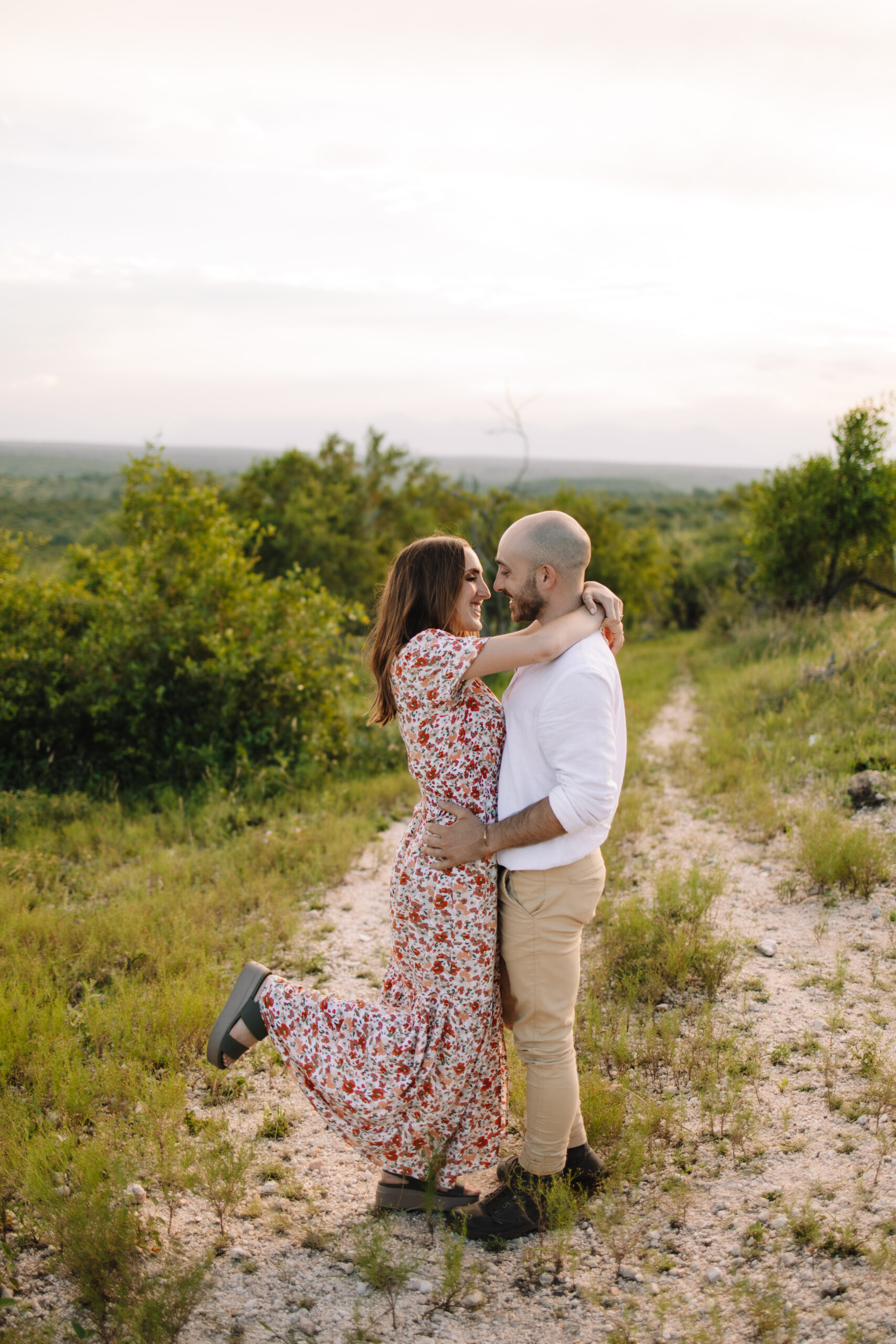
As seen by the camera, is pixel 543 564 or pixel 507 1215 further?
pixel 507 1215

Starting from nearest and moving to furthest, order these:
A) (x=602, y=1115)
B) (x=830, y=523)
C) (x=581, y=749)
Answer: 1. (x=581, y=749)
2. (x=602, y=1115)
3. (x=830, y=523)

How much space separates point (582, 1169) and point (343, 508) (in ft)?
81.3

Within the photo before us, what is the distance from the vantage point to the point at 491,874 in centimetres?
278

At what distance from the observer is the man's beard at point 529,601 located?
2727 mm

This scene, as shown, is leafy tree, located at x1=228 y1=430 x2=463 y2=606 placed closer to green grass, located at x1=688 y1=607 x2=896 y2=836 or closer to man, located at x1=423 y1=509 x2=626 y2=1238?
green grass, located at x1=688 y1=607 x2=896 y2=836

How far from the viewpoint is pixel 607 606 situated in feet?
9.23

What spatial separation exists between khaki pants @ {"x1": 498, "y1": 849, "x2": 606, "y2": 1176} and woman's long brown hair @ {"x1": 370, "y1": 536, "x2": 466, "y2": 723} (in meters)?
0.88

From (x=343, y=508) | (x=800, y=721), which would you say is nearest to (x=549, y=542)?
(x=800, y=721)

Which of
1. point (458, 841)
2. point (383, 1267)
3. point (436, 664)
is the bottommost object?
point (383, 1267)

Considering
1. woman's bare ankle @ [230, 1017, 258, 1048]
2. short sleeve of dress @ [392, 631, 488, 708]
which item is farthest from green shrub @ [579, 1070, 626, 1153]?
short sleeve of dress @ [392, 631, 488, 708]

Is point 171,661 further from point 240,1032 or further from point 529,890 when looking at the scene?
point 529,890

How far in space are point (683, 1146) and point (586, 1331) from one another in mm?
869

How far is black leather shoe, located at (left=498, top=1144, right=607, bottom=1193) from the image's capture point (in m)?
2.93

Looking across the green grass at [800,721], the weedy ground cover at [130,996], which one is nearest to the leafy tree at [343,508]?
the green grass at [800,721]
